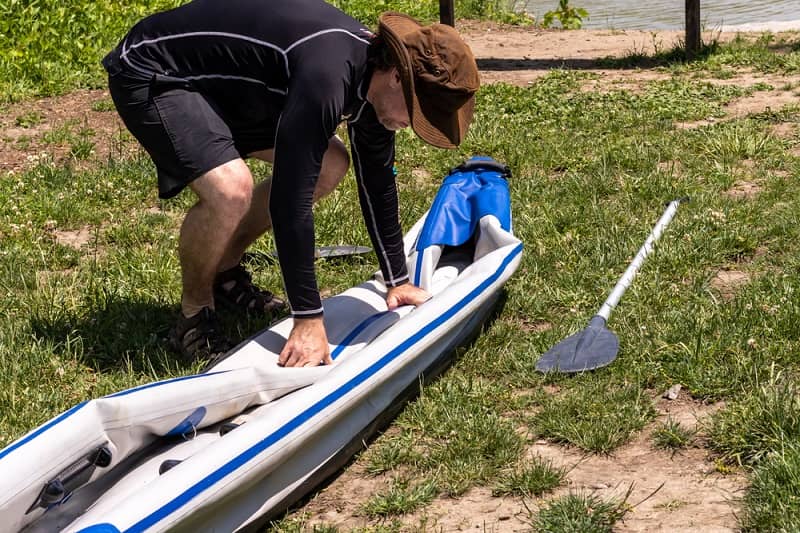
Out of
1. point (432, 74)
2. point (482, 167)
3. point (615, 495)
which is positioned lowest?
point (615, 495)

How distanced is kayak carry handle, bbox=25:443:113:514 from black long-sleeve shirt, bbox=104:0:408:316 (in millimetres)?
859

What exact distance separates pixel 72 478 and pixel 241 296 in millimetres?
1819

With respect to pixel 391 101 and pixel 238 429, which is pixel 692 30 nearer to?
pixel 391 101

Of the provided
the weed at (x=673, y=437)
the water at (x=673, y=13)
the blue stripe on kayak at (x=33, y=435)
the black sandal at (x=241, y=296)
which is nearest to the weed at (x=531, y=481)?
the weed at (x=673, y=437)

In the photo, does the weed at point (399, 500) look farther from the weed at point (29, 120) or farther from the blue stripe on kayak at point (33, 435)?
the weed at point (29, 120)

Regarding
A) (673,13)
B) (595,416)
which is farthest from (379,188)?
(673,13)

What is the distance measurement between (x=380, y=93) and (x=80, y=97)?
5613 millimetres

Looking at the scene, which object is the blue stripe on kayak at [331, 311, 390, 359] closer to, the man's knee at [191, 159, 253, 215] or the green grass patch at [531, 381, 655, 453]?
the man's knee at [191, 159, 253, 215]

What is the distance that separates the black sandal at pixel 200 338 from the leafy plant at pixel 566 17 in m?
9.06

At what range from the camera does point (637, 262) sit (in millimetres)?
4914

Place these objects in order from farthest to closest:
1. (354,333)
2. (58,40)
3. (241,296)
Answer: (58,40) → (241,296) → (354,333)

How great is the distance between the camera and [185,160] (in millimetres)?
3910

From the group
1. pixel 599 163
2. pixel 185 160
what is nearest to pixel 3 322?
pixel 185 160

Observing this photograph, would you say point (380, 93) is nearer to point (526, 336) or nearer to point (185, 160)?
point (185, 160)
